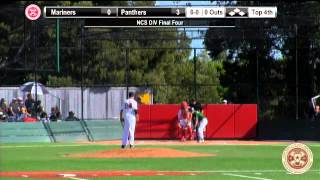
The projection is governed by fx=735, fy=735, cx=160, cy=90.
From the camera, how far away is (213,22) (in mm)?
35000

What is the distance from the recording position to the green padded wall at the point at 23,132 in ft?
109

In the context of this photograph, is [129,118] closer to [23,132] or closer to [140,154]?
[140,154]

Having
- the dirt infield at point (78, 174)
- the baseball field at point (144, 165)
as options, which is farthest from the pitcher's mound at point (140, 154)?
the dirt infield at point (78, 174)

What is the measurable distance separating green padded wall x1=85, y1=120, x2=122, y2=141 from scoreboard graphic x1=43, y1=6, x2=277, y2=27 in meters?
4.86

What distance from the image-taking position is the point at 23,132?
33656 mm

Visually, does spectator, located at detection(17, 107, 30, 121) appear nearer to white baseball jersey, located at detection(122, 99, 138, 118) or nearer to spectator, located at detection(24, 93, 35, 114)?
spectator, located at detection(24, 93, 35, 114)

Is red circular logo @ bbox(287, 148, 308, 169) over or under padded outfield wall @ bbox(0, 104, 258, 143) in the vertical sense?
over

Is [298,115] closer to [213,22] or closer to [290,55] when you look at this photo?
[290,55]

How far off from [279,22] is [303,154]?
24812 millimetres

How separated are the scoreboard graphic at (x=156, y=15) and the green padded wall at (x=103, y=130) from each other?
16.0ft

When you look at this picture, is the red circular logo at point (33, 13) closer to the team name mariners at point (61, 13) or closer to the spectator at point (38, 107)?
the team name mariners at point (61, 13)

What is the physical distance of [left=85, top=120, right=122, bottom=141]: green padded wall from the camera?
35594 millimetres

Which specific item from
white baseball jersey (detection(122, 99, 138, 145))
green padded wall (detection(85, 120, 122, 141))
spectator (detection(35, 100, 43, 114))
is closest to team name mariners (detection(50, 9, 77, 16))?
spectator (detection(35, 100, 43, 114))

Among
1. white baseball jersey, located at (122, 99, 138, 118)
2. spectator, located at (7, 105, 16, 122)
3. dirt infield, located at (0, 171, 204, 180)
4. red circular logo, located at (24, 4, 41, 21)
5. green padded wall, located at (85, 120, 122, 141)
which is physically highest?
red circular logo, located at (24, 4, 41, 21)
